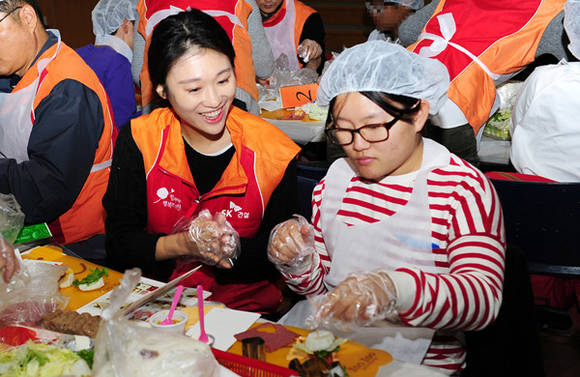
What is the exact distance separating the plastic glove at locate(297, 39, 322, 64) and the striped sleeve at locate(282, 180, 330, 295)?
355cm

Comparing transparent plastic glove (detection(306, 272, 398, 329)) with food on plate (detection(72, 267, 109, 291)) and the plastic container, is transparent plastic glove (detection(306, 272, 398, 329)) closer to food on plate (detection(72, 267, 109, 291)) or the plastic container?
the plastic container

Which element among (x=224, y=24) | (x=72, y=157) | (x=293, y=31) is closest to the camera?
(x=72, y=157)

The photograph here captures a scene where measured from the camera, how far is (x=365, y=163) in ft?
6.17

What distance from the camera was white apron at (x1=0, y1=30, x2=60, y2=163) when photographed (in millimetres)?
2740

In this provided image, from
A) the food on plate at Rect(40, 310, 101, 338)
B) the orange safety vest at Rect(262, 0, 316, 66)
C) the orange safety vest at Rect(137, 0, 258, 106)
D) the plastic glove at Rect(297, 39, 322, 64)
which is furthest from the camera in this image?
the orange safety vest at Rect(262, 0, 316, 66)

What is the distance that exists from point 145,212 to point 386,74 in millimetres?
1310

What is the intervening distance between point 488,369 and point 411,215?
528mm

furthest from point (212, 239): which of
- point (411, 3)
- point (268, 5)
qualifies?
point (411, 3)

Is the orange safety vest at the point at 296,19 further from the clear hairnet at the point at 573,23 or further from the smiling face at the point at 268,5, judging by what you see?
the clear hairnet at the point at 573,23

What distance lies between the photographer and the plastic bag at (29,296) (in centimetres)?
189

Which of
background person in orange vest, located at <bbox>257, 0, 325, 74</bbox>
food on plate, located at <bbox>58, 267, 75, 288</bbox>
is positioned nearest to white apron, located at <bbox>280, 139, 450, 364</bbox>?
food on plate, located at <bbox>58, 267, 75, 288</bbox>

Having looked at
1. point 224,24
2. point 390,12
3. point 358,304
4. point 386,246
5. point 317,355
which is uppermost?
point 224,24

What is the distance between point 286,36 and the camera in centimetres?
569

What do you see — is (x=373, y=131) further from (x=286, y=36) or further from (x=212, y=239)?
(x=286, y=36)
